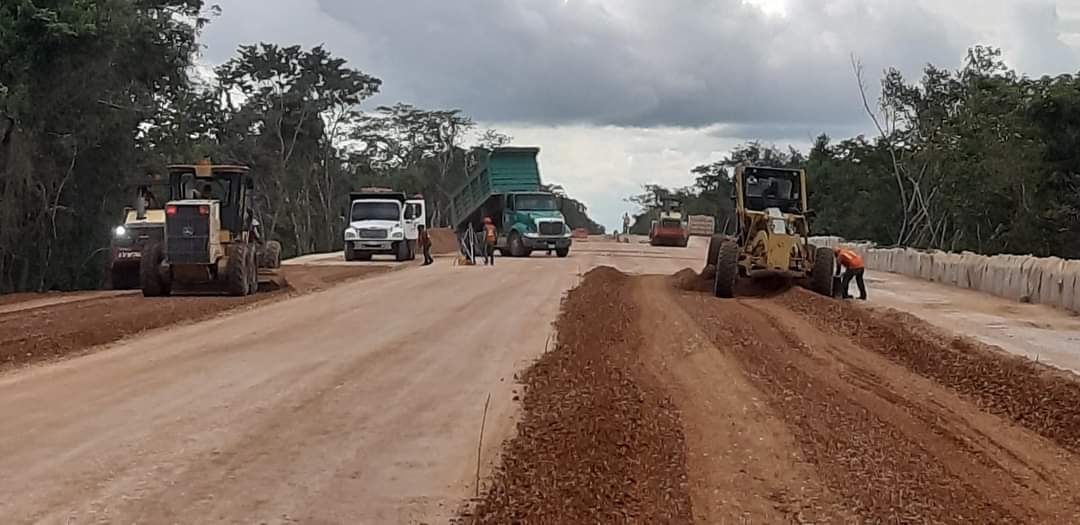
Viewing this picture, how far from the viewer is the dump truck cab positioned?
23.4 metres

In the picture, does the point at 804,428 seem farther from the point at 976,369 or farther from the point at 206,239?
the point at 206,239

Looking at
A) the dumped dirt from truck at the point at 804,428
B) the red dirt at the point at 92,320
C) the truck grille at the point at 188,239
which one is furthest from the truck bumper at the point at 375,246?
the dumped dirt from truck at the point at 804,428

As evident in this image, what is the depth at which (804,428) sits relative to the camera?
10195mm

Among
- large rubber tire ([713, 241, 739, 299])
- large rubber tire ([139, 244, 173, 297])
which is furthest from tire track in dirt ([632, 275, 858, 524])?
large rubber tire ([139, 244, 173, 297])

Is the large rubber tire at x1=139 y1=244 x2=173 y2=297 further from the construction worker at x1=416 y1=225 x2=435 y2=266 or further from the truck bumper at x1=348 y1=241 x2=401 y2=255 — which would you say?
the truck bumper at x1=348 y1=241 x2=401 y2=255

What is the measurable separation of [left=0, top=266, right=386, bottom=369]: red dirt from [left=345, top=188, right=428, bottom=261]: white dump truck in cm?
1316

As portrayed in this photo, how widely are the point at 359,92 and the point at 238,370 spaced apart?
5883 centimetres

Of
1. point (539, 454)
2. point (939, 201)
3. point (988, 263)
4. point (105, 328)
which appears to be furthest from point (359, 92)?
point (539, 454)

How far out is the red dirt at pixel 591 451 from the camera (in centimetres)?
767

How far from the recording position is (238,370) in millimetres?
13453

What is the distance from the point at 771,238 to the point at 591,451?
14946mm

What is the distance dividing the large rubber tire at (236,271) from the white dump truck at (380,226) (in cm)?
1660

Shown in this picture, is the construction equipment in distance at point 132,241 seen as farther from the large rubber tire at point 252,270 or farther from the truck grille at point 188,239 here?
the truck grille at point 188,239

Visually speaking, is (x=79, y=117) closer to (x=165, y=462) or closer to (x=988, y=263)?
(x=988, y=263)
